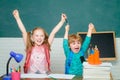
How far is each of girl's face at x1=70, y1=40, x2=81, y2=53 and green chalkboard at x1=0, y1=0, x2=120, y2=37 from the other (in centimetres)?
90

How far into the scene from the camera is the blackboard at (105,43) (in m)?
3.89

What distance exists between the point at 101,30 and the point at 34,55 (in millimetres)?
1246

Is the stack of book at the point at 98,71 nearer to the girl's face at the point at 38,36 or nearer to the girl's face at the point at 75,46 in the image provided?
the girl's face at the point at 75,46

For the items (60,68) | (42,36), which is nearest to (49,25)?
(60,68)

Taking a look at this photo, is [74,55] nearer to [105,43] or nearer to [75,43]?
[75,43]

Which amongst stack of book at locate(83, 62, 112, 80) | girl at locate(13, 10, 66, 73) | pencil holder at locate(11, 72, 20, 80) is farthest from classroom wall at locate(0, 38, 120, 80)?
pencil holder at locate(11, 72, 20, 80)

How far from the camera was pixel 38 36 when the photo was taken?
3.14 metres

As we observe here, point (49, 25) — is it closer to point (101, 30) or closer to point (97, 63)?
point (101, 30)

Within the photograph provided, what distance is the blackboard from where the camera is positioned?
3.89 meters

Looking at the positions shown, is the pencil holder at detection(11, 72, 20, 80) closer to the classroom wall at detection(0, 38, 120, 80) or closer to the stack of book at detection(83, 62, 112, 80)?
the stack of book at detection(83, 62, 112, 80)

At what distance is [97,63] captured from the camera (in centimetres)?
254

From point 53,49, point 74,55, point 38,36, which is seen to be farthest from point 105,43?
point 38,36

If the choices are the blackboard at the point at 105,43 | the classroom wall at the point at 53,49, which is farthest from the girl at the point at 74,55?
the classroom wall at the point at 53,49

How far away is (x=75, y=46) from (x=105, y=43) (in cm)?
94
